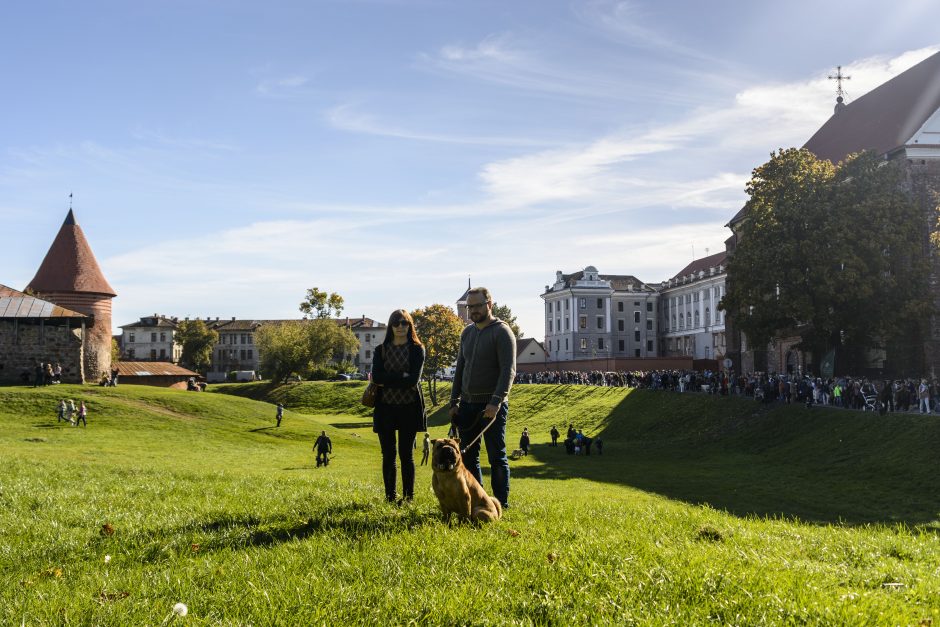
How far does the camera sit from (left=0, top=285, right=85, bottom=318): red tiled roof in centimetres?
4781

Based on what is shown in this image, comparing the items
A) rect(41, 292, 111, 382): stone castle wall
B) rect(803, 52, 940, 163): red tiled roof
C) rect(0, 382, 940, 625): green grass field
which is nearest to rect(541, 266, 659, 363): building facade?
rect(803, 52, 940, 163): red tiled roof

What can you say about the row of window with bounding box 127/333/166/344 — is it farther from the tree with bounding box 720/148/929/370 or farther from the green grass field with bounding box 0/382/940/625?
the green grass field with bounding box 0/382/940/625

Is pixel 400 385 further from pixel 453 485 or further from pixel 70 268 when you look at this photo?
pixel 70 268

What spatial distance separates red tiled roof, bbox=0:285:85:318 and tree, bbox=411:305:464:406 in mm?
33102

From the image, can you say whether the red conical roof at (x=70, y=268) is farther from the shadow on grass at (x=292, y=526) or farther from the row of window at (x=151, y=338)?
the row of window at (x=151, y=338)

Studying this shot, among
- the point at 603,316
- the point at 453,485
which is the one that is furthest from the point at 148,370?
the point at 453,485

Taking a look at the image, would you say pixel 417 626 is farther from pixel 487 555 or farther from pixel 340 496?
pixel 340 496

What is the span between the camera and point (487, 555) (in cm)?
529

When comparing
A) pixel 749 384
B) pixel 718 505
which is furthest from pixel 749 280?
pixel 718 505

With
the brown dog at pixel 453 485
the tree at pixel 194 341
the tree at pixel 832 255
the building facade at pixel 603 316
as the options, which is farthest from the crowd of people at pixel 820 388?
A: the tree at pixel 194 341

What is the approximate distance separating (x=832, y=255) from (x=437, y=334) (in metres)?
43.8

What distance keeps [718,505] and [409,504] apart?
44.4 ft

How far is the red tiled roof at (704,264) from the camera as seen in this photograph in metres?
96.2

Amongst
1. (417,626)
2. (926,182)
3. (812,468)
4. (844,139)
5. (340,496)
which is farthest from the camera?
(844,139)
